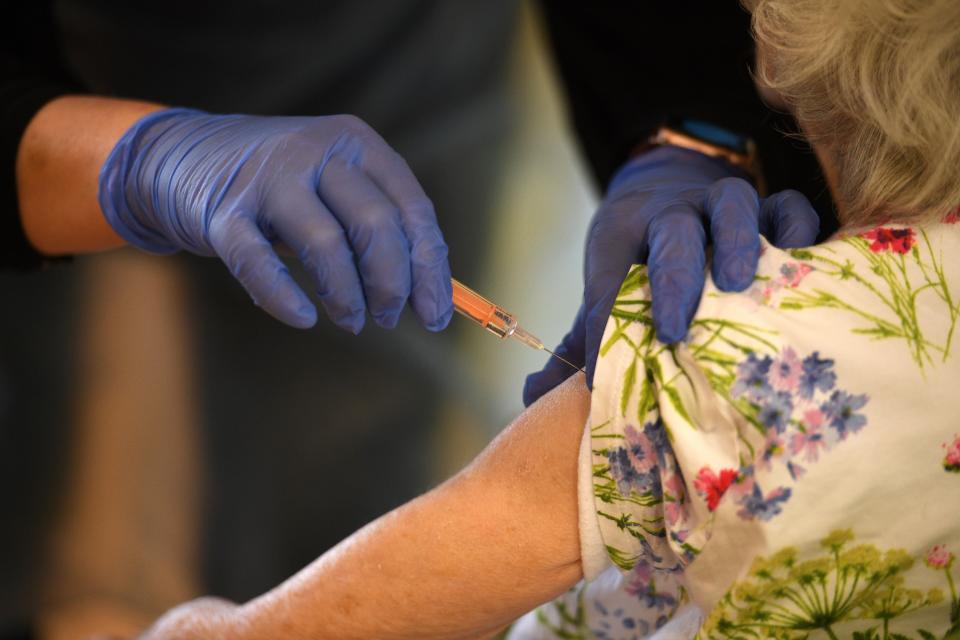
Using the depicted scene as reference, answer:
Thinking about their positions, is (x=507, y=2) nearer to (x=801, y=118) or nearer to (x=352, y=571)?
(x=801, y=118)

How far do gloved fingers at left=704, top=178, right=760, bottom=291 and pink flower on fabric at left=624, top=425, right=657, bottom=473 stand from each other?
14cm

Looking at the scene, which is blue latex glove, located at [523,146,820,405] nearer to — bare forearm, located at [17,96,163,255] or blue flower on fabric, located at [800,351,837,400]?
blue flower on fabric, located at [800,351,837,400]

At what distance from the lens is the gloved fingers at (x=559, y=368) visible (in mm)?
966

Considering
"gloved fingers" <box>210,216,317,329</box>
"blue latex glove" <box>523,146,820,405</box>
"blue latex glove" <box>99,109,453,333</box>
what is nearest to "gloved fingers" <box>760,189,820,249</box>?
"blue latex glove" <box>523,146,820,405</box>

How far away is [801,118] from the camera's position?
843mm

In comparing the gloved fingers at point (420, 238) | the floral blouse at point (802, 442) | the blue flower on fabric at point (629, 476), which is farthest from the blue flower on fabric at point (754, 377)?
the gloved fingers at point (420, 238)

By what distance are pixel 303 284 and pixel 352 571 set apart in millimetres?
744

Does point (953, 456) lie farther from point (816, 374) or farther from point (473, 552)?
point (473, 552)

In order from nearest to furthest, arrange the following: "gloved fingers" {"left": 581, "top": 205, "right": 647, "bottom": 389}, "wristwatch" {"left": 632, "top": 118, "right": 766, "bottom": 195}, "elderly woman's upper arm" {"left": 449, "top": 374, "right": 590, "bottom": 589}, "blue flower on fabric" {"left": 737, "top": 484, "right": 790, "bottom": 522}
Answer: "blue flower on fabric" {"left": 737, "top": 484, "right": 790, "bottom": 522} < "elderly woman's upper arm" {"left": 449, "top": 374, "right": 590, "bottom": 589} < "gloved fingers" {"left": 581, "top": 205, "right": 647, "bottom": 389} < "wristwatch" {"left": 632, "top": 118, "right": 766, "bottom": 195}

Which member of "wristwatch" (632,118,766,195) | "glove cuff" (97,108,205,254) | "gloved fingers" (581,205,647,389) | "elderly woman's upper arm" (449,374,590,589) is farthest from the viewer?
"wristwatch" (632,118,766,195)

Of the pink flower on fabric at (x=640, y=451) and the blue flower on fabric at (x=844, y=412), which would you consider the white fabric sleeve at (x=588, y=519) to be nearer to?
the pink flower on fabric at (x=640, y=451)

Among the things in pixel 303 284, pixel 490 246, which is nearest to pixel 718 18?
pixel 490 246

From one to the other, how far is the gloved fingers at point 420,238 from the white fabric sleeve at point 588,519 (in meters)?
0.21

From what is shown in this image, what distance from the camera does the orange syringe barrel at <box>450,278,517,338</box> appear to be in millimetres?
938
